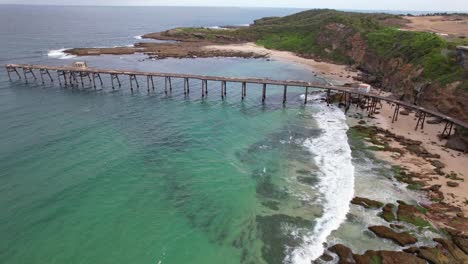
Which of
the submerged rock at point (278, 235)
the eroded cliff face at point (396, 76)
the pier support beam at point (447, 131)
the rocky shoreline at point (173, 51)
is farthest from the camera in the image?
the rocky shoreline at point (173, 51)

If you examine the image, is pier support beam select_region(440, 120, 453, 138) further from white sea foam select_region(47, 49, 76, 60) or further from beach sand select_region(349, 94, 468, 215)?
white sea foam select_region(47, 49, 76, 60)

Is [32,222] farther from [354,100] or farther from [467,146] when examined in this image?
[354,100]

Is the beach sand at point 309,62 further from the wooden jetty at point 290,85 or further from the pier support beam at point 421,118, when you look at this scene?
the pier support beam at point 421,118

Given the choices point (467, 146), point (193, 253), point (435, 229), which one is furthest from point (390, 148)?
point (193, 253)

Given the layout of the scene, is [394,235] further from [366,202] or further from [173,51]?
[173,51]

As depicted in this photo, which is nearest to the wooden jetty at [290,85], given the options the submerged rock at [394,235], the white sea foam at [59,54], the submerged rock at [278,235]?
the white sea foam at [59,54]

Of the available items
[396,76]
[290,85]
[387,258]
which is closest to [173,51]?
[290,85]
